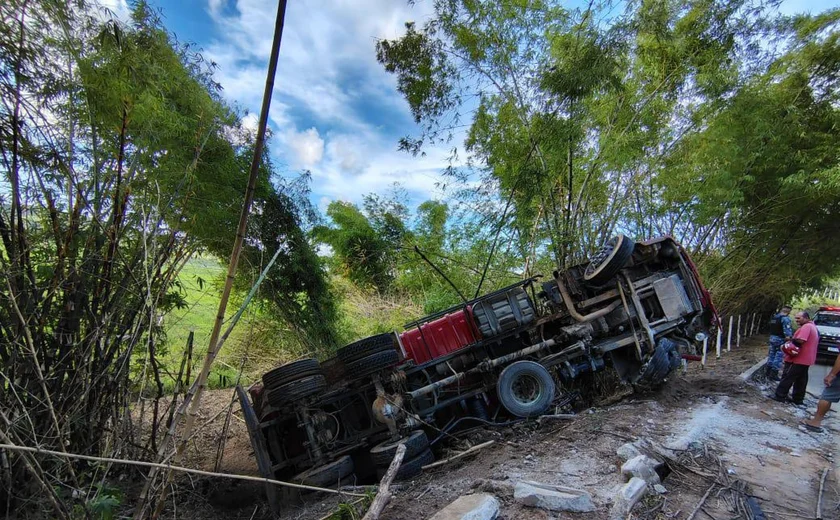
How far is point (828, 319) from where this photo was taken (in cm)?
972

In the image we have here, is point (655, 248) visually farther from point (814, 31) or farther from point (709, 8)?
point (814, 31)

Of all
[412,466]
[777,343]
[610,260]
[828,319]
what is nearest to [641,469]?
[412,466]

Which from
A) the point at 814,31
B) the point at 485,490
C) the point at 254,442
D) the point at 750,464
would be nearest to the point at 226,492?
the point at 254,442

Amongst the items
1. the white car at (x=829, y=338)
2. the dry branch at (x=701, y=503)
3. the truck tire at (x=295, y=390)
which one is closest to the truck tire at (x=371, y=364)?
the truck tire at (x=295, y=390)

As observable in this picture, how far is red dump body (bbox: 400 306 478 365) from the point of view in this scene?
4.89 m

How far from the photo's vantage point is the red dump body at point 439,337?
4887mm

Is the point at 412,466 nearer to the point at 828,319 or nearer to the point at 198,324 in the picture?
the point at 198,324

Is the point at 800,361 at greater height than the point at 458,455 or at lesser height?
lesser

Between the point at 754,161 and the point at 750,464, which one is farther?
the point at 754,161

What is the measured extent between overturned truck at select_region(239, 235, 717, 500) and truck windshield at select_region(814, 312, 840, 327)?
25.0 feet

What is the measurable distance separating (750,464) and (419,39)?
6543 mm

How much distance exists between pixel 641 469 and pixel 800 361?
449 cm

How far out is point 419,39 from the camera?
6047mm

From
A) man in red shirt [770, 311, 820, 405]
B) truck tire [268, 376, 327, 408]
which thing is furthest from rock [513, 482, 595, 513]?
man in red shirt [770, 311, 820, 405]
